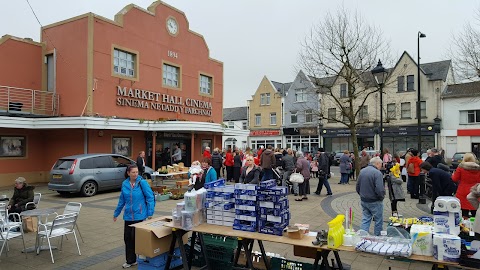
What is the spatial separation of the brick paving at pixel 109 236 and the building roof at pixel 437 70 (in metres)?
25.5

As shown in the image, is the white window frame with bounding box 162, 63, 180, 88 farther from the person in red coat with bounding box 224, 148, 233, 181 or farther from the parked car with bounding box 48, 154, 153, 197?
the parked car with bounding box 48, 154, 153, 197

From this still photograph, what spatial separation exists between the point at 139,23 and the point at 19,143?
8625 mm

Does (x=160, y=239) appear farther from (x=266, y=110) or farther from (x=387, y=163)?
(x=266, y=110)

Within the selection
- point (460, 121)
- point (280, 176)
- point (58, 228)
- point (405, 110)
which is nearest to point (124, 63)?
point (280, 176)

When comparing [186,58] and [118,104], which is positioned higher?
[186,58]

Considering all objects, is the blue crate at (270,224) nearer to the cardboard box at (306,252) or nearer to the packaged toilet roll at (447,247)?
the cardboard box at (306,252)

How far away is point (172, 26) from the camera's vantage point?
68.9ft

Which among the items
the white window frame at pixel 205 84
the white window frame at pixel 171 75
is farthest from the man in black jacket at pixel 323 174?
the white window frame at pixel 205 84

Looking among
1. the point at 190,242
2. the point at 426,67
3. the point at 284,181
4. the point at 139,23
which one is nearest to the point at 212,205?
the point at 190,242

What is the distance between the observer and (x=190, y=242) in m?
5.39

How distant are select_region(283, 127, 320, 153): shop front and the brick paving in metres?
26.5

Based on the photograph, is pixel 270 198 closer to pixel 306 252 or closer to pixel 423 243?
pixel 306 252

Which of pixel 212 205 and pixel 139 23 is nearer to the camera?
pixel 212 205

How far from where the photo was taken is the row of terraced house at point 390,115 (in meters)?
A: 30.8
